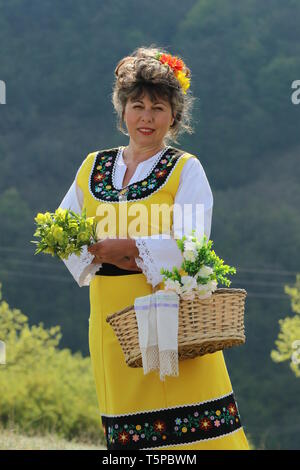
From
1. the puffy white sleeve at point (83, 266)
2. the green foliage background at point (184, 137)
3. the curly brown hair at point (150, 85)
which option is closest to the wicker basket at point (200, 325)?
the puffy white sleeve at point (83, 266)

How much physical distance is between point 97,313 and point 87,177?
0.52 metres

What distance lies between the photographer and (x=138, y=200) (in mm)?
3416

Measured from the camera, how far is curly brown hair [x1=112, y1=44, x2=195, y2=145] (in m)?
3.48

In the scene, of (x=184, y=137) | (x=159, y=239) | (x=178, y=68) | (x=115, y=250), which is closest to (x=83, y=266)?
(x=115, y=250)

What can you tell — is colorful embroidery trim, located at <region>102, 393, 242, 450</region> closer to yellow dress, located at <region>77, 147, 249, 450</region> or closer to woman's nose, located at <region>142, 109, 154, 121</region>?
yellow dress, located at <region>77, 147, 249, 450</region>

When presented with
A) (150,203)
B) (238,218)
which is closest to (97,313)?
(150,203)

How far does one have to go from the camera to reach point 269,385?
33.2 metres

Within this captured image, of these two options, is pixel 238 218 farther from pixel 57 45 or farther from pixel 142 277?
pixel 142 277

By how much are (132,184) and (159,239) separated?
28cm

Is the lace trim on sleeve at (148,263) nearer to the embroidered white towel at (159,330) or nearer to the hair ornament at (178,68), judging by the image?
the embroidered white towel at (159,330)

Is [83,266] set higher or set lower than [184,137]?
lower

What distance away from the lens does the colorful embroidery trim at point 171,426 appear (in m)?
3.27

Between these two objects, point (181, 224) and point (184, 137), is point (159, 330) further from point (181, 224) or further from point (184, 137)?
point (184, 137)
